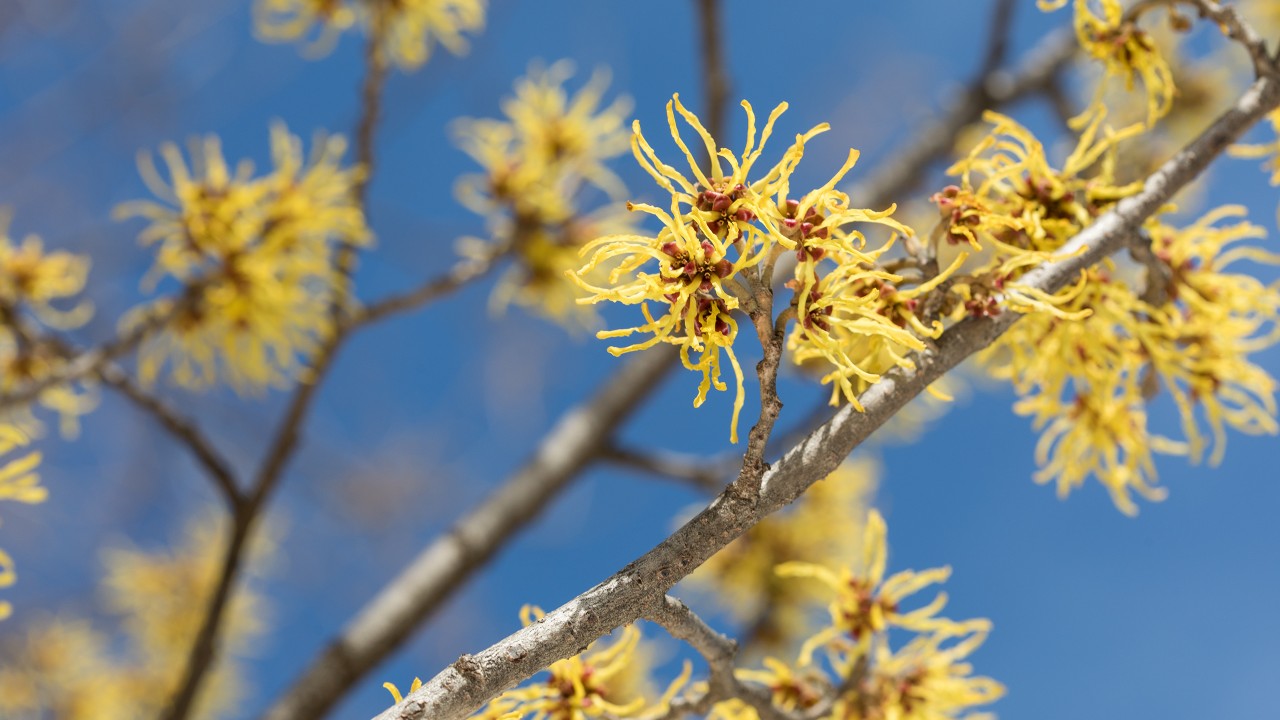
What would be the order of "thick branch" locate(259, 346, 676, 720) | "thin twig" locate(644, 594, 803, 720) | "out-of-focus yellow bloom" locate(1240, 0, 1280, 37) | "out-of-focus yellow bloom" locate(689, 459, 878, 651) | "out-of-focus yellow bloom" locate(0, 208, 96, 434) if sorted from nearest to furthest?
"thin twig" locate(644, 594, 803, 720)
"out-of-focus yellow bloom" locate(0, 208, 96, 434)
"thick branch" locate(259, 346, 676, 720)
"out-of-focus yellow bloom" locate(689, 459, 878, 651)
"out-of-focus yellow bloom" locate(1240, 0, 1280, 37)

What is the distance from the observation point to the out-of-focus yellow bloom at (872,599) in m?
1.31

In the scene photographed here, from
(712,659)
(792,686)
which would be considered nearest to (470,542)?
(792,686)

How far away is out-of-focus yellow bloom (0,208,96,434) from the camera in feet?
7.20

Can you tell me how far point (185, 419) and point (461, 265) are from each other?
2.41 ft

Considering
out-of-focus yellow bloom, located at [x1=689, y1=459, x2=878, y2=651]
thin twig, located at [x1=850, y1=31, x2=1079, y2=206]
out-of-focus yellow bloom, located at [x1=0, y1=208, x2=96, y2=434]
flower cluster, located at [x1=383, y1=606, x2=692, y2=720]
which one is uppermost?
thin twig, located at [x1=850, y1=31, x2=1079, y2=206]

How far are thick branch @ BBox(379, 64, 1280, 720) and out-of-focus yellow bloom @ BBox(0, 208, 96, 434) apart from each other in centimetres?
162

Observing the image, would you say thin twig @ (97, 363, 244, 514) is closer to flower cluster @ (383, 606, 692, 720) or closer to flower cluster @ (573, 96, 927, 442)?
flower cluster @ (383, 606, 692, 720)

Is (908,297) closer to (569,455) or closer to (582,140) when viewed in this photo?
(582,140)

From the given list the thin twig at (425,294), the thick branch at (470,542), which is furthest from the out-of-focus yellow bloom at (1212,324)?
the thick branch at (470,542)

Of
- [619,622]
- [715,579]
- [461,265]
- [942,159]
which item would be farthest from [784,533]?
[619,622]

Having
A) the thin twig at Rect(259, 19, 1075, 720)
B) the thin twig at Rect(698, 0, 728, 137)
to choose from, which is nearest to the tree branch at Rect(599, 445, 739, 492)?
the thin twig at Rect(259, 19, 1075, 720)

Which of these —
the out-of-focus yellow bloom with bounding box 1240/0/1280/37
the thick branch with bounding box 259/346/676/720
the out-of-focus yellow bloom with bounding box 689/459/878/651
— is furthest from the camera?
the out-of-focus yellow bloom with bounding box 1240/0/1280/37

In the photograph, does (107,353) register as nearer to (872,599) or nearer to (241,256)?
(241,256)

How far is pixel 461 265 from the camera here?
2.50m
